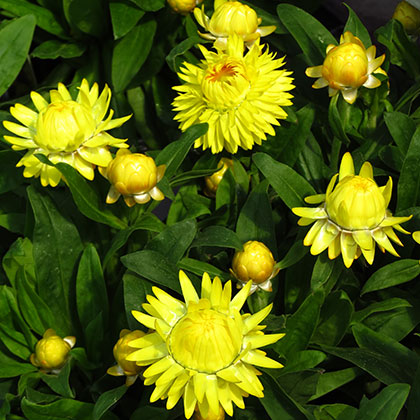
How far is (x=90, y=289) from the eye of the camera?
54.9 inches

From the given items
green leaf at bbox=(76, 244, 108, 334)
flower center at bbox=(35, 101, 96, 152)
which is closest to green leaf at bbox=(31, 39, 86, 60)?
flower center at bbox=(35, 101, 96, 152)

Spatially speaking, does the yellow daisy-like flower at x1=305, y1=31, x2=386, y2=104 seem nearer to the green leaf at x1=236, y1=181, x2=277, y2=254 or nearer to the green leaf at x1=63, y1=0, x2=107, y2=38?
the green leaf at x1=236, y1=181, x2=277, y2=254

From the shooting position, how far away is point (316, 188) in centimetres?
154

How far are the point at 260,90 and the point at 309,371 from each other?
1.89 feet

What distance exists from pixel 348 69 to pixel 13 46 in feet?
2.59

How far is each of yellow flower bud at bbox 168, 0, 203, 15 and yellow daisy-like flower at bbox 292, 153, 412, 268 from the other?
67cm

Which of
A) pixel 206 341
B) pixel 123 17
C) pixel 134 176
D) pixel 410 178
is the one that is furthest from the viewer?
pixel 123 17

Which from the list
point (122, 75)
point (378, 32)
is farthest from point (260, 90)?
point (122, 75)

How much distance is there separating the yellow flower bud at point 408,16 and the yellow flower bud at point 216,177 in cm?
53

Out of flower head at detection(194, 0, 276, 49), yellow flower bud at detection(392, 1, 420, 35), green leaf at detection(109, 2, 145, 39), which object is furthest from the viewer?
green leaf at detection(109, 2, 145, 39)

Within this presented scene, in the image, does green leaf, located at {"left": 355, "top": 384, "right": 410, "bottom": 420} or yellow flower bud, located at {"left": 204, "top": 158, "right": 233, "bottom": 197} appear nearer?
green leaf, located at {"left": 355, "top": 384, "right": 410, "bottom": 420}

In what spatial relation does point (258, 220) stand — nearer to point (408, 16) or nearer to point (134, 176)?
point (134, 176)

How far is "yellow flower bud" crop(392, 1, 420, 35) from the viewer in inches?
65.3

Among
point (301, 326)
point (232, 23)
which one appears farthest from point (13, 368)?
point (232, 23)
